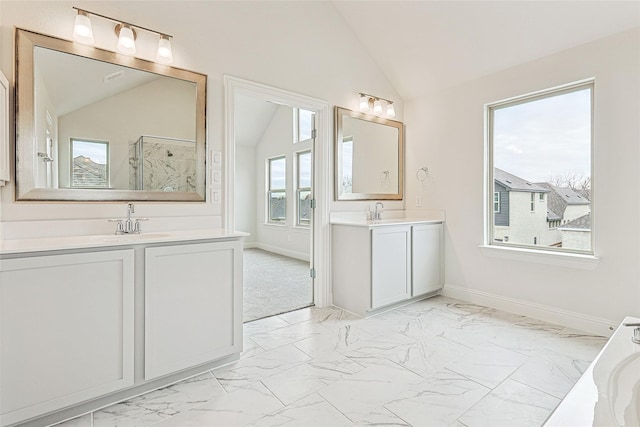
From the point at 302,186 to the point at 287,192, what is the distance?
444mm

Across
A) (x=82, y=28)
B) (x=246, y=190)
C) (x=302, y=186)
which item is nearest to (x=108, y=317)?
(x=82, y=28)

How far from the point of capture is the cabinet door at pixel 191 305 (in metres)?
1.88

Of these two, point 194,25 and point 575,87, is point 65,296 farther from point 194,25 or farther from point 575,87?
point 575,87

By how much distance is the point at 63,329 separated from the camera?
1621 mm

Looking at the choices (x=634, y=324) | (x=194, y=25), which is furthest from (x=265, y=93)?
(x=634, y=324)

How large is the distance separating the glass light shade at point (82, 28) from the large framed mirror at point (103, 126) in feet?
0.24

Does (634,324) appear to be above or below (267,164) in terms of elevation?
below

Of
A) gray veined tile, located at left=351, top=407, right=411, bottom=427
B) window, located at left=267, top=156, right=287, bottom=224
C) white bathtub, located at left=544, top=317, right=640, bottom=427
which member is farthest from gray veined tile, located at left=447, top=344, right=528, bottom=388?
window, located at left=267, top=156, right=287, bottom=224

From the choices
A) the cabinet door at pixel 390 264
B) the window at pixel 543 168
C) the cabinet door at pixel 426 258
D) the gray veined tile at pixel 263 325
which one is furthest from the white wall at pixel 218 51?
the window at pixel 543 168

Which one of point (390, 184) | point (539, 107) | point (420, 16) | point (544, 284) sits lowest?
point (544, 284)

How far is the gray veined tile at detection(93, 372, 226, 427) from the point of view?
1.69 meters

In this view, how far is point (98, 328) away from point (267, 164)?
5955mm

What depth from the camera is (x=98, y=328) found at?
1713 millimetres

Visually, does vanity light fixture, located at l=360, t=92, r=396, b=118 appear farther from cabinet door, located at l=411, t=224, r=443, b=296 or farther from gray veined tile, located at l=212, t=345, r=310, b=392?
gray veined tile, located at l=212, t=345, r=310, b=392
